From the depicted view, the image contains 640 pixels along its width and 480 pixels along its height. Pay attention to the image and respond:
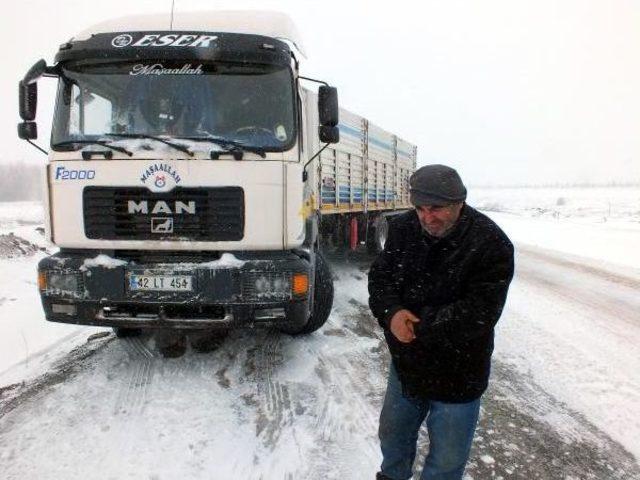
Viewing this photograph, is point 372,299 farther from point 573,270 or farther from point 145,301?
point 573,270

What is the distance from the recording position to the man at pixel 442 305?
189 centimetres

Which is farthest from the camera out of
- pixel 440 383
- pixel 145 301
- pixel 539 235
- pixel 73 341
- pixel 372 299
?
pixel 539 235

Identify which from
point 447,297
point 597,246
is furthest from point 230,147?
point 597,246

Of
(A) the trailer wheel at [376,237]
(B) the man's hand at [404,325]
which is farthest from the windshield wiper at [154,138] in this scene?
(A) the trailer wheel at [376,237]

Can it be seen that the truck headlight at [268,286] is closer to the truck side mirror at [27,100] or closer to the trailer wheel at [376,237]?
the truck side mirror at [27,100]

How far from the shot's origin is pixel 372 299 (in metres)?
2.20

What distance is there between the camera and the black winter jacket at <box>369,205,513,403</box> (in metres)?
1.88

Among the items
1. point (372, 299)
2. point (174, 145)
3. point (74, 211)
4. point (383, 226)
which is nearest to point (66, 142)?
point (74, 211)

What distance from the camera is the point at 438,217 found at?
6.39 feet

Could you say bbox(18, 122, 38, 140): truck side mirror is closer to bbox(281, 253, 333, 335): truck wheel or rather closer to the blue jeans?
bbox(281, 253, 333, 335): truck wheel

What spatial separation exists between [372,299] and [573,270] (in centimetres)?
Result: 883

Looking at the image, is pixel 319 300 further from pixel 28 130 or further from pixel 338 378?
pixel 28 130

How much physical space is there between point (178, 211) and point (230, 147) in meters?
0.65

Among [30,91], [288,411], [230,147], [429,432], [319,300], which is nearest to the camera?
[429,432]
